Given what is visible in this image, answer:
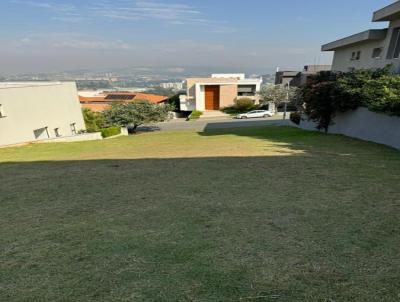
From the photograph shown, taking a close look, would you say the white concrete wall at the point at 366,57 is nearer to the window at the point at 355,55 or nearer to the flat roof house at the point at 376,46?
the flat roof house at the point at 376,46

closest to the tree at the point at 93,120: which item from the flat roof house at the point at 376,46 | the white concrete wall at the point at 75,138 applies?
the white concrete wall at the point at 75,138

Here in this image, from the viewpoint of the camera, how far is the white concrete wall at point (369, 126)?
10.5m

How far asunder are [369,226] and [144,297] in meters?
2.92

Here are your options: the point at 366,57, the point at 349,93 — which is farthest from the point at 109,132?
the point at 366,57

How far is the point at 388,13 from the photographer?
1356 cm

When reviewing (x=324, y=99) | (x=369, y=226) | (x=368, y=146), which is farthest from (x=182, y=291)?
(x=324, y=99)

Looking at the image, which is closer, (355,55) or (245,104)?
(355,55)

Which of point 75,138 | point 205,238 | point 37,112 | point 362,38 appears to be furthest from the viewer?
point 37,112

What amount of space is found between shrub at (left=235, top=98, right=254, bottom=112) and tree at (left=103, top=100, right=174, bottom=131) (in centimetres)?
2105

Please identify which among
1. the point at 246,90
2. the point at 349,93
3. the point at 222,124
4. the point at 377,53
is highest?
the point at 377,53

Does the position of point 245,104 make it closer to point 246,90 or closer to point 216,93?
point 216,93

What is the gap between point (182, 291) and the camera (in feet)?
8.04

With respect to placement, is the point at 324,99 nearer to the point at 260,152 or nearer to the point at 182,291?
the point at 260,152

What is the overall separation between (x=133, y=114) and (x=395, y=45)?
2533cm
